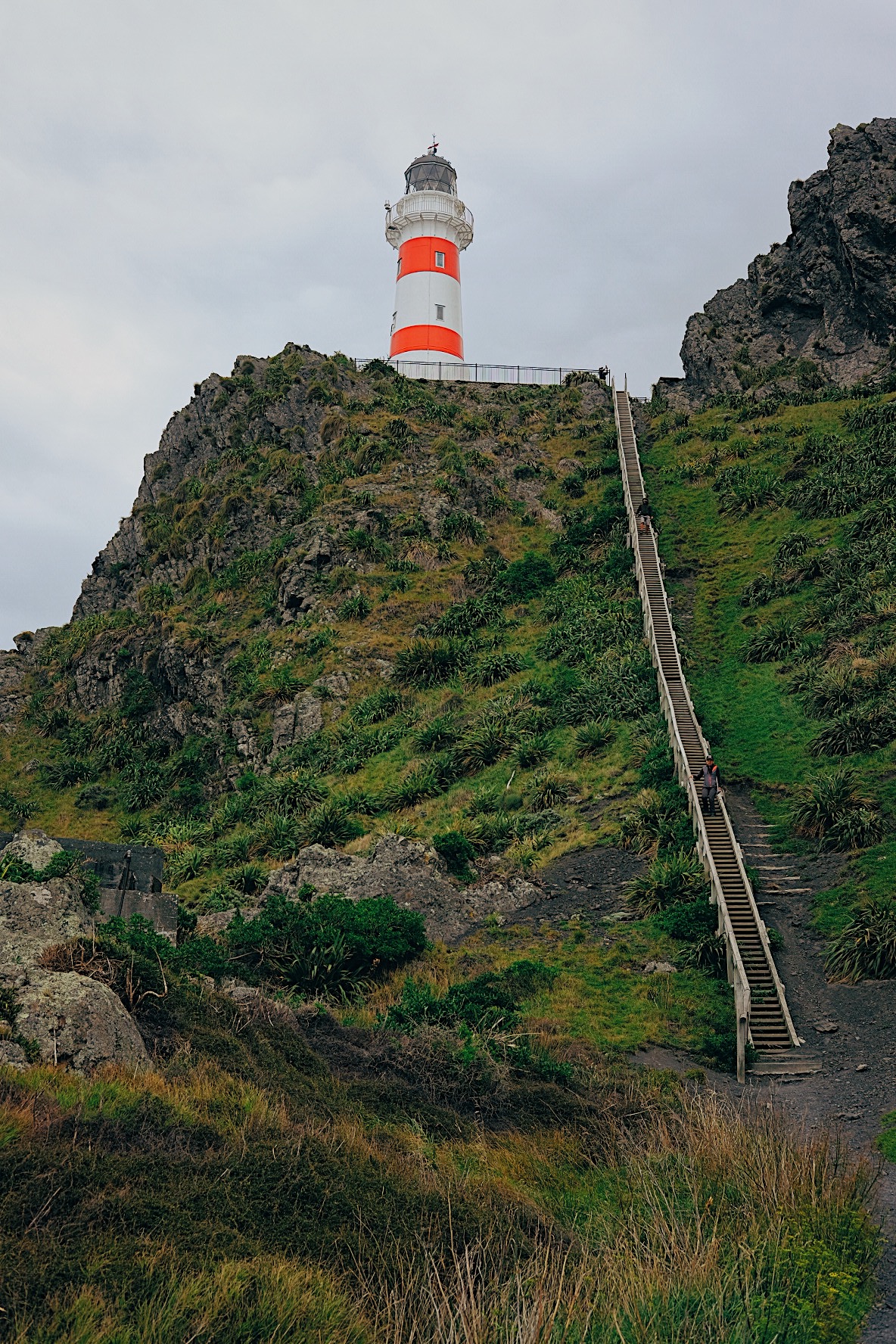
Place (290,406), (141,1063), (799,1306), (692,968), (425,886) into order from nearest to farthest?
(799,1306), (141,1063), (692,968), (425,886), (290,406)

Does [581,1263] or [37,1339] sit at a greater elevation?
[37,1339]

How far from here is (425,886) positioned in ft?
62.7

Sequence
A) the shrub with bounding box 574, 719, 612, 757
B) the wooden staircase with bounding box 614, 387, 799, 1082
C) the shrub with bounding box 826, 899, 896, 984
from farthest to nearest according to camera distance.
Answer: the shrub with bounding box 574, 719, 612, 757 < the shrub with bounding box 826, 899, 896, 984 < the wooden staircase with bounding box 614, 387, 799, 1082

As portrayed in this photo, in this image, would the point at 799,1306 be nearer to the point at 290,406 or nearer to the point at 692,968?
the point at 692,968

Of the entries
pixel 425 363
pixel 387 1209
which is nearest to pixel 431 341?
pixel 425 363

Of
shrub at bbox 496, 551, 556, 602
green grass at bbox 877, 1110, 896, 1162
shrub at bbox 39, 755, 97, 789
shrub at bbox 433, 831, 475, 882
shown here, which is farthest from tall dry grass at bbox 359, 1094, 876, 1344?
shrub at bbox 39, 755, 97, 789

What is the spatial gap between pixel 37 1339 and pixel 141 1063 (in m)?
4.23

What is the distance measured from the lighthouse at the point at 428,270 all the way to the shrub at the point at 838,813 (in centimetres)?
4410

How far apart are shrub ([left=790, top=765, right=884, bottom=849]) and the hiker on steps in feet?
5.91

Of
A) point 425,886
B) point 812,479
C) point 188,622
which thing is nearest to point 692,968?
point 425,886

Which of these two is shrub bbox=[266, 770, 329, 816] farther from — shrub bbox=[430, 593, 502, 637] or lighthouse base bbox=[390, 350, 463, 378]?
lighthouse base bbox=[390, 350, 463, 378]

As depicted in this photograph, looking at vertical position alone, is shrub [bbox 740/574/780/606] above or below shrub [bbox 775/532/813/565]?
below

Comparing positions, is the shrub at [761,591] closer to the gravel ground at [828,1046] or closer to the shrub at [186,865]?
the gravel ground at [828,1046]

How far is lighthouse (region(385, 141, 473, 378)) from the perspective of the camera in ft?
190
